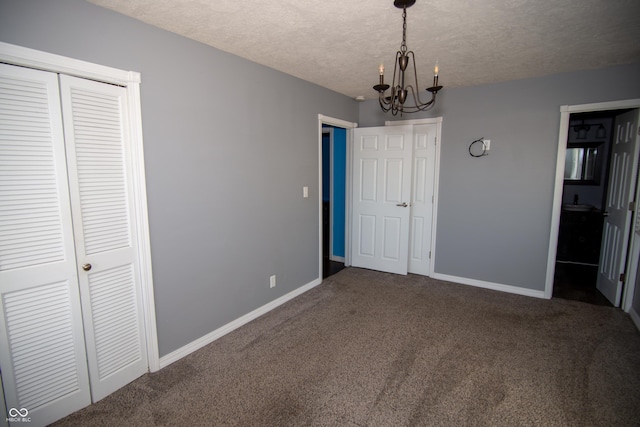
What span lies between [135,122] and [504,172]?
3.77 m

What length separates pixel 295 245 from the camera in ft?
12.0

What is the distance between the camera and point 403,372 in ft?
7.72

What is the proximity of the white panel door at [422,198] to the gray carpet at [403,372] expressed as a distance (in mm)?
1024

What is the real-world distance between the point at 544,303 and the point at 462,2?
3.25 m

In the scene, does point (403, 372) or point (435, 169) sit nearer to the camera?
point (403, 372)

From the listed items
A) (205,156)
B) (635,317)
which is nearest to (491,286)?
(635,317)

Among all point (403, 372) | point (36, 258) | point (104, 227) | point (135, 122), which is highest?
point (135, 122)

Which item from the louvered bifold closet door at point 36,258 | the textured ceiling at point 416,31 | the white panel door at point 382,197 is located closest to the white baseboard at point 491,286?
the white panel door at point 382,197

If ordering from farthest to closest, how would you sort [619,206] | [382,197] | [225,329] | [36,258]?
[382,197] → [619,206] → [225,329] → [36,258]

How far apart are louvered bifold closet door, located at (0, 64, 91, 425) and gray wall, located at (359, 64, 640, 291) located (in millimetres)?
3664

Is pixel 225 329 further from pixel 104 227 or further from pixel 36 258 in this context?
pixel 36 258

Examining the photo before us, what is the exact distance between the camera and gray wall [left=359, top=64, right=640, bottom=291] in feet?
11.2

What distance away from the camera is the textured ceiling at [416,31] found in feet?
6.28

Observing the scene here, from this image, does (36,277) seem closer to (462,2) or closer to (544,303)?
(462,2)
